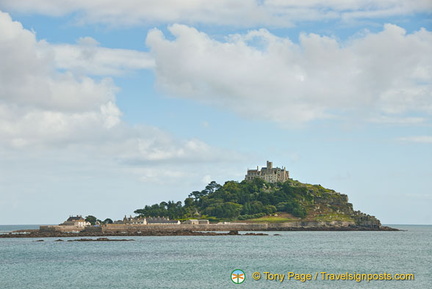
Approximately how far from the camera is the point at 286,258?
89.6m

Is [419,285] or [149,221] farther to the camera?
[149,221]

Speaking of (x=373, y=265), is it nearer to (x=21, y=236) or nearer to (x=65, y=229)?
(x=21, y=236)

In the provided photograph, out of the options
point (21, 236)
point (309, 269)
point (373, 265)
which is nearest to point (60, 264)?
point (309, 269)

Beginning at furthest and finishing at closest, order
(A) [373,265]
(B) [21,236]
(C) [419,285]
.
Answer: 1. (B) [21,236]
2. (A) [373,265]
3. (C) [419,285]

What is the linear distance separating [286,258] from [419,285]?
31.5 metres

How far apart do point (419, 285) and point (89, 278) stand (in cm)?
3321

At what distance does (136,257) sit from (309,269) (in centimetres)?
2857

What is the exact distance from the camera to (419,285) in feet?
196

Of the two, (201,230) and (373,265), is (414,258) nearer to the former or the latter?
(373,265)

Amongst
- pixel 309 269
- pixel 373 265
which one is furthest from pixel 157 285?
pixel 373 265

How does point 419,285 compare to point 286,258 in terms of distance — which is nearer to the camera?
point 419,285

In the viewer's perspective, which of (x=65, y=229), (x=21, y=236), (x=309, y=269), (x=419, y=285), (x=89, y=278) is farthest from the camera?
(x=65, y=229)

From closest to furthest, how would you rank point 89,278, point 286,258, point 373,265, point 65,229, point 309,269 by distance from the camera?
point 89,278
point 309,269
point 373,265
point 286,258
point 65,229

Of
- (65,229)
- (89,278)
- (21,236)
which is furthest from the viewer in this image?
(65,229)
